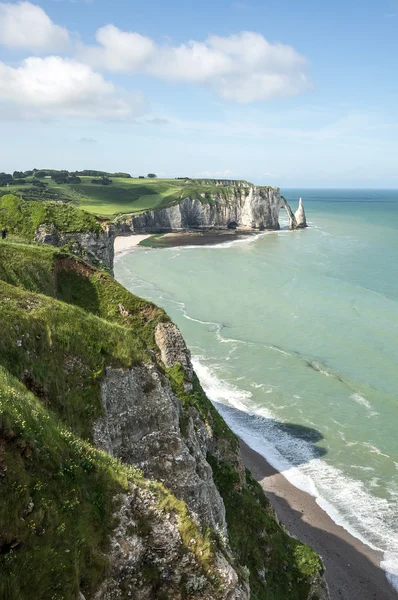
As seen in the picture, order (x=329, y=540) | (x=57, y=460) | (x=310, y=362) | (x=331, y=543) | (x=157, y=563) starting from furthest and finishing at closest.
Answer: (x=310, y=362) < (x=329, y=540) < (x=331, y=543) < (x=157, y=563) < (x=57, y=460)

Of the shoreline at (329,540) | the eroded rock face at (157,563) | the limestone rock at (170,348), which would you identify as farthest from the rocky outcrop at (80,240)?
the eroded rock face at (157,563)

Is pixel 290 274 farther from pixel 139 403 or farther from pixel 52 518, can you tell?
pixel 52 518

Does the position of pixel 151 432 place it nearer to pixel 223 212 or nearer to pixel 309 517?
pixel 309 517

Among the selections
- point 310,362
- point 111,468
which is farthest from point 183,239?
point 111,468

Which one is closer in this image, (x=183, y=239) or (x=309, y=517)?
(x=309, y=517)

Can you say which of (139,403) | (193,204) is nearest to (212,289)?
(139,403)
